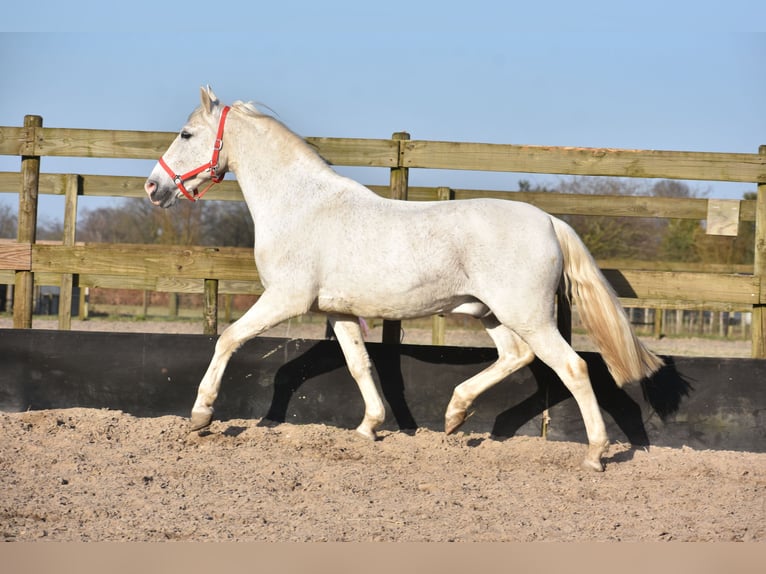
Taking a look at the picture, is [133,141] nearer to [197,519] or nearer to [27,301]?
[27,301]

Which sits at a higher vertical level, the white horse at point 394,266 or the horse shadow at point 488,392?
the white horse at point 394,266

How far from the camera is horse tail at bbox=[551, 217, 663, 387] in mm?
4781

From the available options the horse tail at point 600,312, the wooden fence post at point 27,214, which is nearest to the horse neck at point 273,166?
the horse tail at point 600,312

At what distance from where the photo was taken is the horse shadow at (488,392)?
5.27 m

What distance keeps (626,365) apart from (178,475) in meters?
2.53

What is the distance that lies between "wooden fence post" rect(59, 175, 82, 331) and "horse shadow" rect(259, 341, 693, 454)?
89.9 inches

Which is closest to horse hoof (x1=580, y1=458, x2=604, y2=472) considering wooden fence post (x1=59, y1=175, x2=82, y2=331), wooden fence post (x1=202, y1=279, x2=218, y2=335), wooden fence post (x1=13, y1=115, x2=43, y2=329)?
wooden fence post (x1=202, y1=279, x2=218, y2=335)

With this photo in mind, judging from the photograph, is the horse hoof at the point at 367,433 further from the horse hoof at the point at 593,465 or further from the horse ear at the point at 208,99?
the horse ear at the point at 208,99

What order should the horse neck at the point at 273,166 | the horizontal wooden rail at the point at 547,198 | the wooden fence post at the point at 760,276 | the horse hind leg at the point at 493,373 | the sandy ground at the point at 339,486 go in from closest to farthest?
the sandy ground at the point at 339,486
the horse hind leg at the point at 493,373
the horse neck at the point at 273,166
the wooden fence post at the point at 760,276
the horizontal wooden rail at the point at 547,198

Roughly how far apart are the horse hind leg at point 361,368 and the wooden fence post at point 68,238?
260 cm

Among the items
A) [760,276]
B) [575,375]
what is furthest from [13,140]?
[760,276]

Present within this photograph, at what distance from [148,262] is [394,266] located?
1.91 meters

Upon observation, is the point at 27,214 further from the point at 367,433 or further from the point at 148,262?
the point at 367,433

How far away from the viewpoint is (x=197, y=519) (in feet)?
11.0
